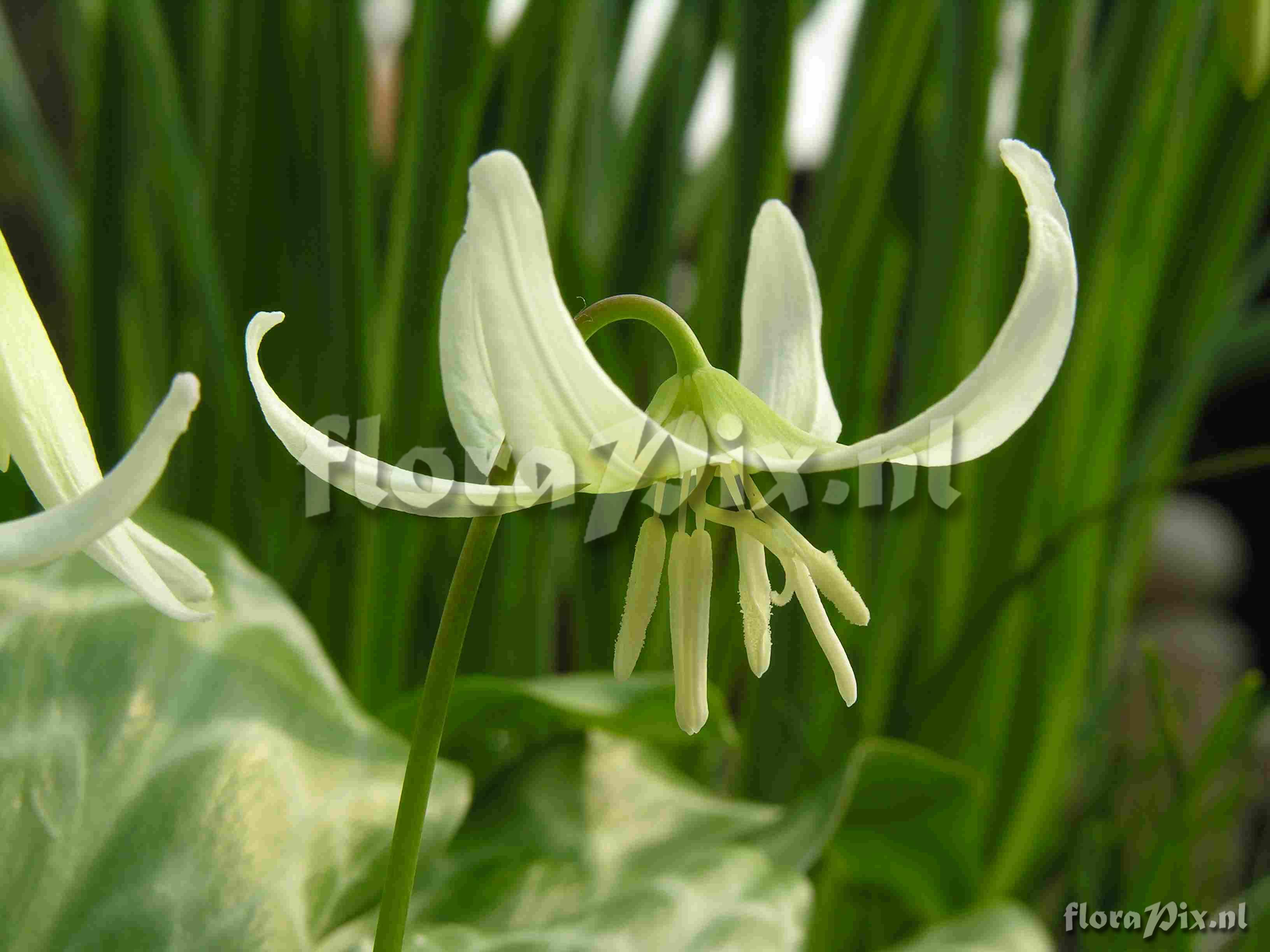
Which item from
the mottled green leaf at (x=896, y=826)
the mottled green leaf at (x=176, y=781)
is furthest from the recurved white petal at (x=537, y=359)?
the mottled green leaf at (x=896, y=826)

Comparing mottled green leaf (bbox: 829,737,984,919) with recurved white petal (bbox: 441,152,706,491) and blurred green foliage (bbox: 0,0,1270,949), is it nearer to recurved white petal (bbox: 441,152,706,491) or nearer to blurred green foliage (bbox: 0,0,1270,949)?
blurred green foliage (bbox: 0,0,1270,949)

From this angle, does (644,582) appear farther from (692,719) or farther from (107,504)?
(107,504)

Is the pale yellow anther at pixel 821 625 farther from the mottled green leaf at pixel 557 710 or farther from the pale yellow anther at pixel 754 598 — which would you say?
the mottled green leaf at pixel 557 710

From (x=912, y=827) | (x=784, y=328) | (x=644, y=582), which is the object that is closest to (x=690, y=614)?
(x=644, y=582)

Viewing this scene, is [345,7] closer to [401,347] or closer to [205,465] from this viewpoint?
[401,347]

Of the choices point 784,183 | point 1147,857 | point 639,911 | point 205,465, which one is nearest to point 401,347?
point 205,465

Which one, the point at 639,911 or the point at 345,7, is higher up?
the point at 345,7
